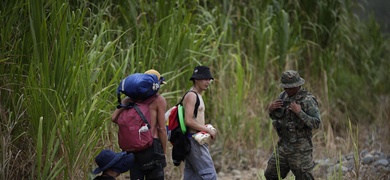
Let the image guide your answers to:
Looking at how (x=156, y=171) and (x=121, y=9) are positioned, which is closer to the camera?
(x=156, y=171)

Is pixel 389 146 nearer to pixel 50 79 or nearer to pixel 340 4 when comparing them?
pixel 340 4

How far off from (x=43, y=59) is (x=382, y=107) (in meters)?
7.21

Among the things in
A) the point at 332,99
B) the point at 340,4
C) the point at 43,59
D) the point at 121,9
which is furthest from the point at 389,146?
the point at 43,59

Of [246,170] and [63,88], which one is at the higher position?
[63,88]

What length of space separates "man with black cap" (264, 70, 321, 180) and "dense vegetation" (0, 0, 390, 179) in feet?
1.42

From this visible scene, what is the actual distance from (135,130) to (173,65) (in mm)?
2521

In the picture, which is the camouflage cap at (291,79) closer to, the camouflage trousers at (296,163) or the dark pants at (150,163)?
the camouflage trousers at (296,163)

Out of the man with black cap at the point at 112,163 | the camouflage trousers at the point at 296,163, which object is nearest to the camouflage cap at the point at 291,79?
the camouflage trousers at the point at 296,163

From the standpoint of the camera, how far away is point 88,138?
5.88 m

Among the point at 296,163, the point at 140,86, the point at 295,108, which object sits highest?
the point at 140,86

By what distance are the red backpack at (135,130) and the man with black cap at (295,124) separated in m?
1.25

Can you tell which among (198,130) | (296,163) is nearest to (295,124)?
(296,163)

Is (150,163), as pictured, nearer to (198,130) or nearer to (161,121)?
(161,121)

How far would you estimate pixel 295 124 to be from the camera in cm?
609
